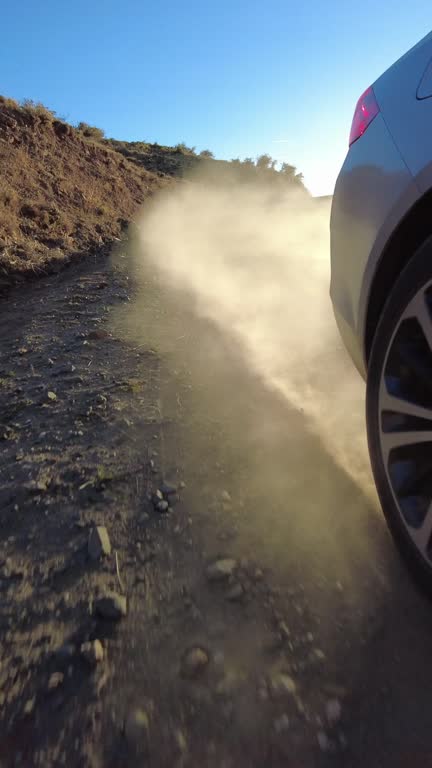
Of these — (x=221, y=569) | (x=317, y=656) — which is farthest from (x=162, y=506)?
(x=317, y=656)

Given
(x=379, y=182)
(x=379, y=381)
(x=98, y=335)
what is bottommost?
(x=98, y=335)

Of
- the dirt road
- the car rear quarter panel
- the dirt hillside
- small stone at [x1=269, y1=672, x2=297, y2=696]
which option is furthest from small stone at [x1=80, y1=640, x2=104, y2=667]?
the dirt hillside

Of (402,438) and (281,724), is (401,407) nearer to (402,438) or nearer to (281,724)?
(402,438)

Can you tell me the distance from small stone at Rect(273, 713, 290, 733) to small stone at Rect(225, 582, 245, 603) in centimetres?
41

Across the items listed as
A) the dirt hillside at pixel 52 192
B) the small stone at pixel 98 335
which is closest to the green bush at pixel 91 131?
the dirt hillside at pixel 52 192

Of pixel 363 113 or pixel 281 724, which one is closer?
pixel 281 724

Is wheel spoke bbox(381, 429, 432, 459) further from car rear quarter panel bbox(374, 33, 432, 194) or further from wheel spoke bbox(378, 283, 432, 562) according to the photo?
car rear quarter panel bbox(374, 33, 432, 194)

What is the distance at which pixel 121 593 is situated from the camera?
1.65 metres

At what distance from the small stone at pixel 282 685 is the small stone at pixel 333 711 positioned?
0.10 meters

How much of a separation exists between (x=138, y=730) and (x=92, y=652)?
282mm

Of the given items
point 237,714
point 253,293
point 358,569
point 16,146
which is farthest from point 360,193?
point 16,146

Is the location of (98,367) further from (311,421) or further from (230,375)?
(311,421)

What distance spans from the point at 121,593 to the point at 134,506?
522 millimetres

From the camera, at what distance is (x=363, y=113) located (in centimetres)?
187
